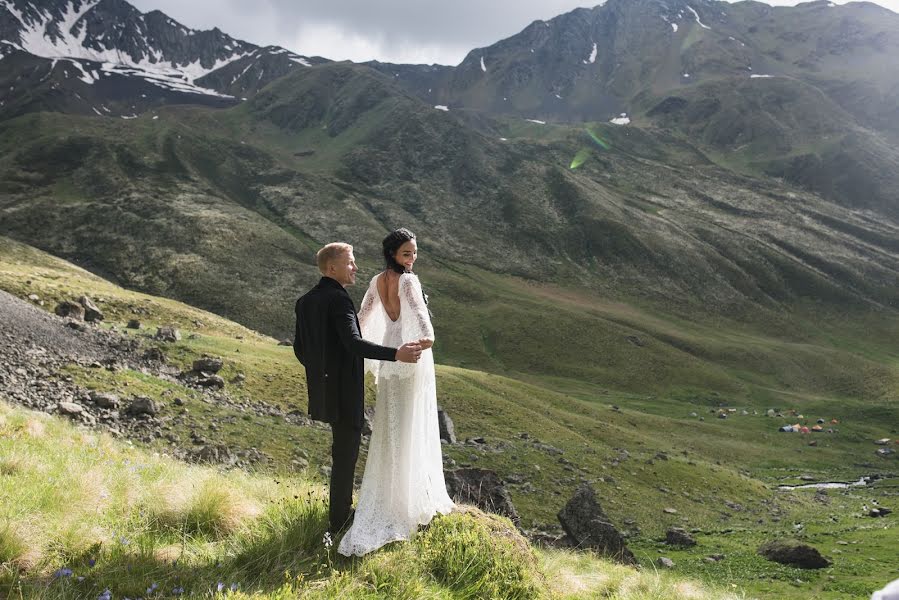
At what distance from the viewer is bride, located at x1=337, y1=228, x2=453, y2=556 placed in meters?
7.94

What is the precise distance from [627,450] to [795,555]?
19.8m

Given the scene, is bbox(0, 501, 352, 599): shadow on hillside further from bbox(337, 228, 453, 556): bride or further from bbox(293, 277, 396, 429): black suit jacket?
bbox(293, 277, 396, 429): black suit jacket

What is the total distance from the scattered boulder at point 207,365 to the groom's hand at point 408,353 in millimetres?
28755

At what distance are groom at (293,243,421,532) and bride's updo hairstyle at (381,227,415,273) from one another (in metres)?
0.66

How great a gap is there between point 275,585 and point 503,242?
534ft

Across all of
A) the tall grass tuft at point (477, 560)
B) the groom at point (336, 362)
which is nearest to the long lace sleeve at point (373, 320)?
the groom at point (336, 362)

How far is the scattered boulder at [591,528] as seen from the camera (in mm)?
21406

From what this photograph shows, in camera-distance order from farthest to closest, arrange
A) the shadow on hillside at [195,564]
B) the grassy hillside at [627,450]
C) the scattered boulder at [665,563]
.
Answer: the grassy hillside at [627,450] < the scattered boulder at [665,563] < the shadow on hillside at [195,564]

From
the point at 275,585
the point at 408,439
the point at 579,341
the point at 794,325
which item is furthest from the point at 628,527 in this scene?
the point at 794,325

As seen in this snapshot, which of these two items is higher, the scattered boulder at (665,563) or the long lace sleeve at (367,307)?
the long lace sleeve at (367,307)

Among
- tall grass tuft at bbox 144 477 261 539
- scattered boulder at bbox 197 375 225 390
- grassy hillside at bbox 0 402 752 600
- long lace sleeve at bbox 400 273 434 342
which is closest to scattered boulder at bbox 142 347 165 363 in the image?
scattered boulder at bbox 197 375 225 390

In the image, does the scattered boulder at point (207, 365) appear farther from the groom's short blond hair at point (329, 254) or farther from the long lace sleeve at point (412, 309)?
→ the long lace sleeve at point (412, 309)

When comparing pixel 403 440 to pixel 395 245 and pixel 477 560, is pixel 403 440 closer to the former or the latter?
pixel 477 560

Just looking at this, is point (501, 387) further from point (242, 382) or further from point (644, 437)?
point (242, 382)
